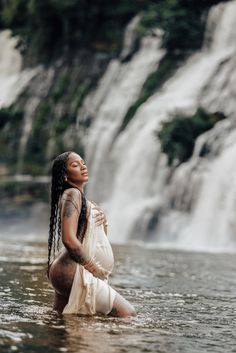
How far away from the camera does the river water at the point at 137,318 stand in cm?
554

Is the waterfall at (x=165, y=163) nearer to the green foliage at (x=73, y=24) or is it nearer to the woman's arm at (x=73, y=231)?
the green foliage at (x=73, y=24)

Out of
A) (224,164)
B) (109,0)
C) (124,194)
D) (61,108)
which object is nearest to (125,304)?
(224,164)

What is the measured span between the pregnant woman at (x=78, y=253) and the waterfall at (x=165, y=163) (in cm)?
1529

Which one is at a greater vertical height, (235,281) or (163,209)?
(163,209)

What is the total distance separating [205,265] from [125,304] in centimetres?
767

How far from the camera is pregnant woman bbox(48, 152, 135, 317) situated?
6.71m

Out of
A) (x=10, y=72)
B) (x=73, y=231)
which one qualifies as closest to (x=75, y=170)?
(x=73, y=231)

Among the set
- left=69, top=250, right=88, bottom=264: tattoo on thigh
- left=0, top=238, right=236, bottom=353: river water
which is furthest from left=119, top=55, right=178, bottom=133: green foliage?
left=69, top=250, right=88, bottom=264: tattoo on thigh

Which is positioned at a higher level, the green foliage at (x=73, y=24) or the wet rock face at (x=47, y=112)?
the green foliage at (x=73, y=24)

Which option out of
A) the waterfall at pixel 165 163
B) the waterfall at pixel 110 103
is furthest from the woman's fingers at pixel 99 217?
the waterfall at pixel 110 103

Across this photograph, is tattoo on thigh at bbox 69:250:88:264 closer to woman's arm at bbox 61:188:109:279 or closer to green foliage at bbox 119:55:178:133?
woman's arm at bbox 61:188:109:279

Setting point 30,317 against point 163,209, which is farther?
point 163,209

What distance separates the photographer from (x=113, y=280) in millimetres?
10836

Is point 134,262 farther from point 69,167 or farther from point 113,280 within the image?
point 69,167
